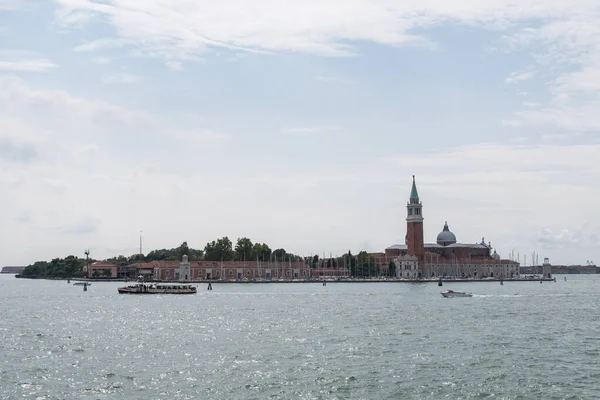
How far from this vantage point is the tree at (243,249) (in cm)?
18650

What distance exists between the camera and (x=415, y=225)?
197 meters

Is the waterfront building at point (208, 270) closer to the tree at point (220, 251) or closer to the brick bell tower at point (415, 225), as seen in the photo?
the tree at point (220, 251)

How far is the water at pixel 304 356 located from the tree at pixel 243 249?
120740 millimetres

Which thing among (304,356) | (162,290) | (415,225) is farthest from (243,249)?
(304,356)

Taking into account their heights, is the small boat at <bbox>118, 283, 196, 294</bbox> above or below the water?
above

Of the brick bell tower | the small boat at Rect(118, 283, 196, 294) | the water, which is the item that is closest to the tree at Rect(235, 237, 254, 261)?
the brick bell tower

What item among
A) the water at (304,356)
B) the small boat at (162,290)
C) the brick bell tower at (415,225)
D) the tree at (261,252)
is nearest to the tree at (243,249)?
the tree at (261,252)

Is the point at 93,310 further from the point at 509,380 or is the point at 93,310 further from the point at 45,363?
the point at 509,380

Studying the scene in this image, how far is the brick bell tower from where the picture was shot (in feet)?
641

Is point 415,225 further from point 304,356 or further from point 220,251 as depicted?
point 304,356

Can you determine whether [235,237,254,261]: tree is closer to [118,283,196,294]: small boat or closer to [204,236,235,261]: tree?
[204,236,235,261]: tree

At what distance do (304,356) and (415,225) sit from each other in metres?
161

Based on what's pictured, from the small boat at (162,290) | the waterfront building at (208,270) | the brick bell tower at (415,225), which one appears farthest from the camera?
the brick bell tower at (415,225)

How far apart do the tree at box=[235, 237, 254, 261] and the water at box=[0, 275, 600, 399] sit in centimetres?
12074
